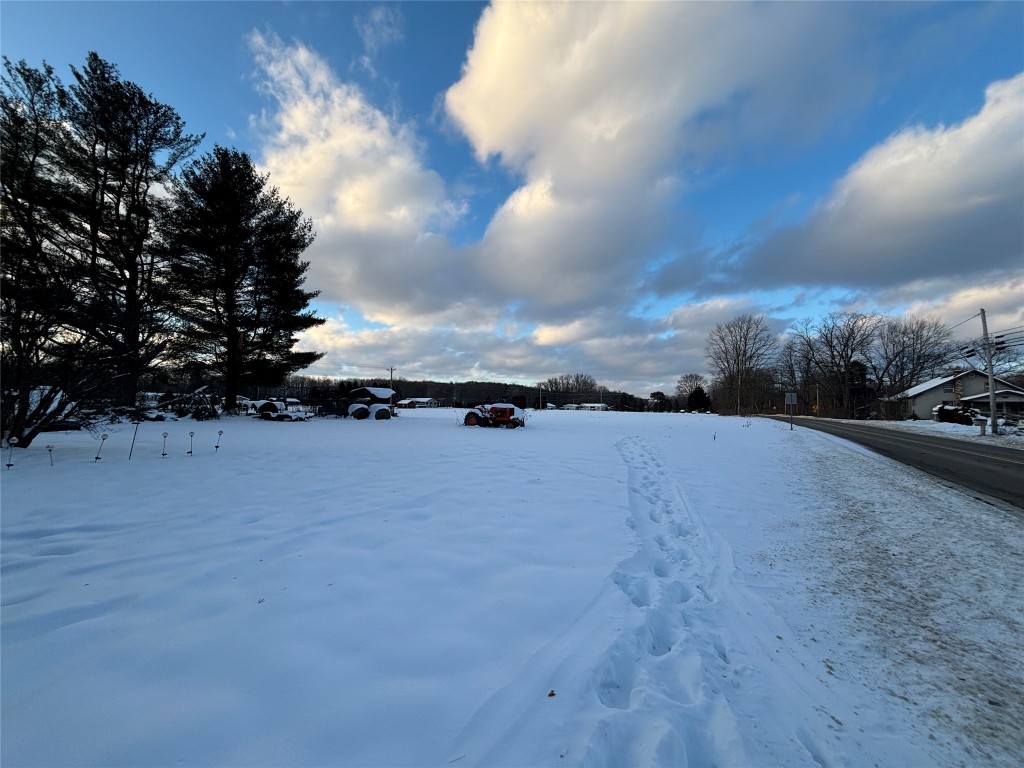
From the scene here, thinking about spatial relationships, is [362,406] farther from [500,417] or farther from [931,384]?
[931,384]

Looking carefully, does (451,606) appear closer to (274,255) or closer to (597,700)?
(597,700)

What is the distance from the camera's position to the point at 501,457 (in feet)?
34.6

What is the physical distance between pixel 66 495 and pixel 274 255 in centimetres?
2233

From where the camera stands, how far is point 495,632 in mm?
2793

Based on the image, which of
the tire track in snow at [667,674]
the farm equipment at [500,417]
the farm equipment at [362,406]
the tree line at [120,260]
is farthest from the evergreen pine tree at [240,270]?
the tire track in snow at [667,674]

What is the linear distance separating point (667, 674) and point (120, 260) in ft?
62.3

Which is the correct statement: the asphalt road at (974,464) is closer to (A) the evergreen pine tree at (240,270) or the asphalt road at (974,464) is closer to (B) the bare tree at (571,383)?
(A) the evergreen pine tree at (240,270)

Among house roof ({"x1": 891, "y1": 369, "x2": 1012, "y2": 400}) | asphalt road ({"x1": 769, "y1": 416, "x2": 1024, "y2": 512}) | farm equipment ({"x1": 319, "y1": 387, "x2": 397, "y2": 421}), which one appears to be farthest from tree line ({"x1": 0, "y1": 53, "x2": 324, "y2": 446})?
house roof ({"x1": 891, "y1": 369, "x2": 1012, "y2": 400})

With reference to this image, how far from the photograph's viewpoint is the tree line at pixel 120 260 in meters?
8.52

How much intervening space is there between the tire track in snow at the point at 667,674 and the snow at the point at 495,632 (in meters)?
0.01

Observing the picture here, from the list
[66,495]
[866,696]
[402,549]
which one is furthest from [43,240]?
[866,696]

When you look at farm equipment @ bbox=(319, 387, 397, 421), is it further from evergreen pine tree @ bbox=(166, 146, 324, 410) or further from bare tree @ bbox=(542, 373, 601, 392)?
bare tree @ bbox=(542, 373, 601, 392)

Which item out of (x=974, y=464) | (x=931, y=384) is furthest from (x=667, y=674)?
(x=931, y=384)

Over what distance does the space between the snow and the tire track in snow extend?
1cm
